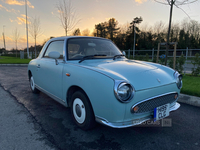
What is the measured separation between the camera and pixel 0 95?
14.7 ft

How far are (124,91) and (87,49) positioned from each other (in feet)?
5.08

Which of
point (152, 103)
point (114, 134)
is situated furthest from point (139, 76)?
point (114, 134)

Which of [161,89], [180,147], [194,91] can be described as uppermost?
[161,89]

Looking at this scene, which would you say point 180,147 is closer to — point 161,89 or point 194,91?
point 161,89

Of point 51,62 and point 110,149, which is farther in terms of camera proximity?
point 51,62

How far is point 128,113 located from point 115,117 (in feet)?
0.58

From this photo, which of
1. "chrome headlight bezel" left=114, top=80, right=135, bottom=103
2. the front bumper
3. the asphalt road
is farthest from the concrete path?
"chrome headlight bezel" left=114, top=80, right=135, bottom=103

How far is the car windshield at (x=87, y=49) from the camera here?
9.95 ft

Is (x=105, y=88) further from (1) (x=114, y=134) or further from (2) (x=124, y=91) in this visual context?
(1) (x=114, y=134)

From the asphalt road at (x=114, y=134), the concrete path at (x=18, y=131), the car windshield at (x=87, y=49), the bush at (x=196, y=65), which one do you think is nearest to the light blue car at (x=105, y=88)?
the car windshield at (x=87, y=49)

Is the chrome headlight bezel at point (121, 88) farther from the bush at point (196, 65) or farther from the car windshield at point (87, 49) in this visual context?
the bush at point (196, 65)

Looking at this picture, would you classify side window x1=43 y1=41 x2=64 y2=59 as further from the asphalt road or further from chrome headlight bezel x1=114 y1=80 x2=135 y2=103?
chrome headlight bezel x1=114 y1=80 x2=135 y2=103

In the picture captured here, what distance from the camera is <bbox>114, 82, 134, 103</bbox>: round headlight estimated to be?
1.88 m

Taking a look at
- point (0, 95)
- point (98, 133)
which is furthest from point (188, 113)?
point (0, 95)
